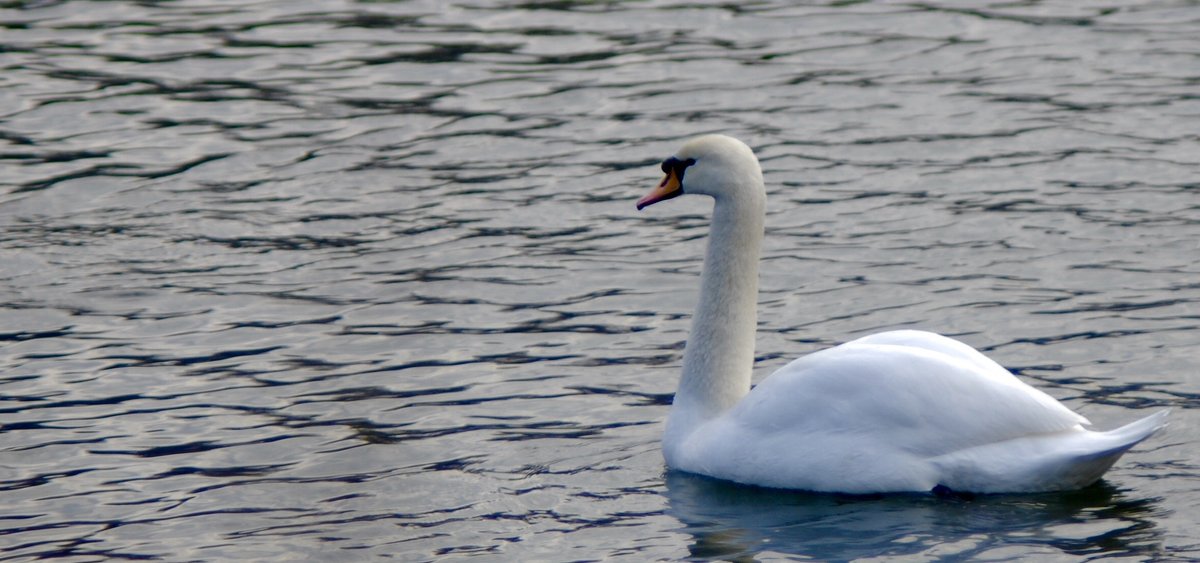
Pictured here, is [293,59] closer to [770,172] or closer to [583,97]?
[583,97]

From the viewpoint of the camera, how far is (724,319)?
8727mm

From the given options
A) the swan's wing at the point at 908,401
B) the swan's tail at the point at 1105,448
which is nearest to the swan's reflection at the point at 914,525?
the swan's tail at the point at 1105,448

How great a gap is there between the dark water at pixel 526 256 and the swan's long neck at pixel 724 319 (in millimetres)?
379

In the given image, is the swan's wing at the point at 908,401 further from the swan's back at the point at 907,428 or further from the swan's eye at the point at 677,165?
the swan's eye at the point at 677,165

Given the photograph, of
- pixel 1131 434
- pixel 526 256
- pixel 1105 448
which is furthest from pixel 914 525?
pixel 526 256

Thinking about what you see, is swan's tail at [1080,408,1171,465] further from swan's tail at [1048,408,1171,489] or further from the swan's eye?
the swan's eye

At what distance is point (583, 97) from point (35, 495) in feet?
27.0

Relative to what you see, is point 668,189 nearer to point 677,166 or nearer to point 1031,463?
point 677,166

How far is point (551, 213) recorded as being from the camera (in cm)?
1310

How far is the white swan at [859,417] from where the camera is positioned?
25.5ft

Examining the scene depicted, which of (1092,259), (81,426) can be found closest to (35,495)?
(81,426)

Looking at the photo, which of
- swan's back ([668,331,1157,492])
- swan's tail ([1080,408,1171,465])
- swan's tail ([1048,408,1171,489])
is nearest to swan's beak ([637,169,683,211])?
swan's back ([668,331,1157,492])

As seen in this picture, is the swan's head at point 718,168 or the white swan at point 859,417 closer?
the white swan at point 859,417

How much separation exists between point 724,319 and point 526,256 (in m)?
3.61
